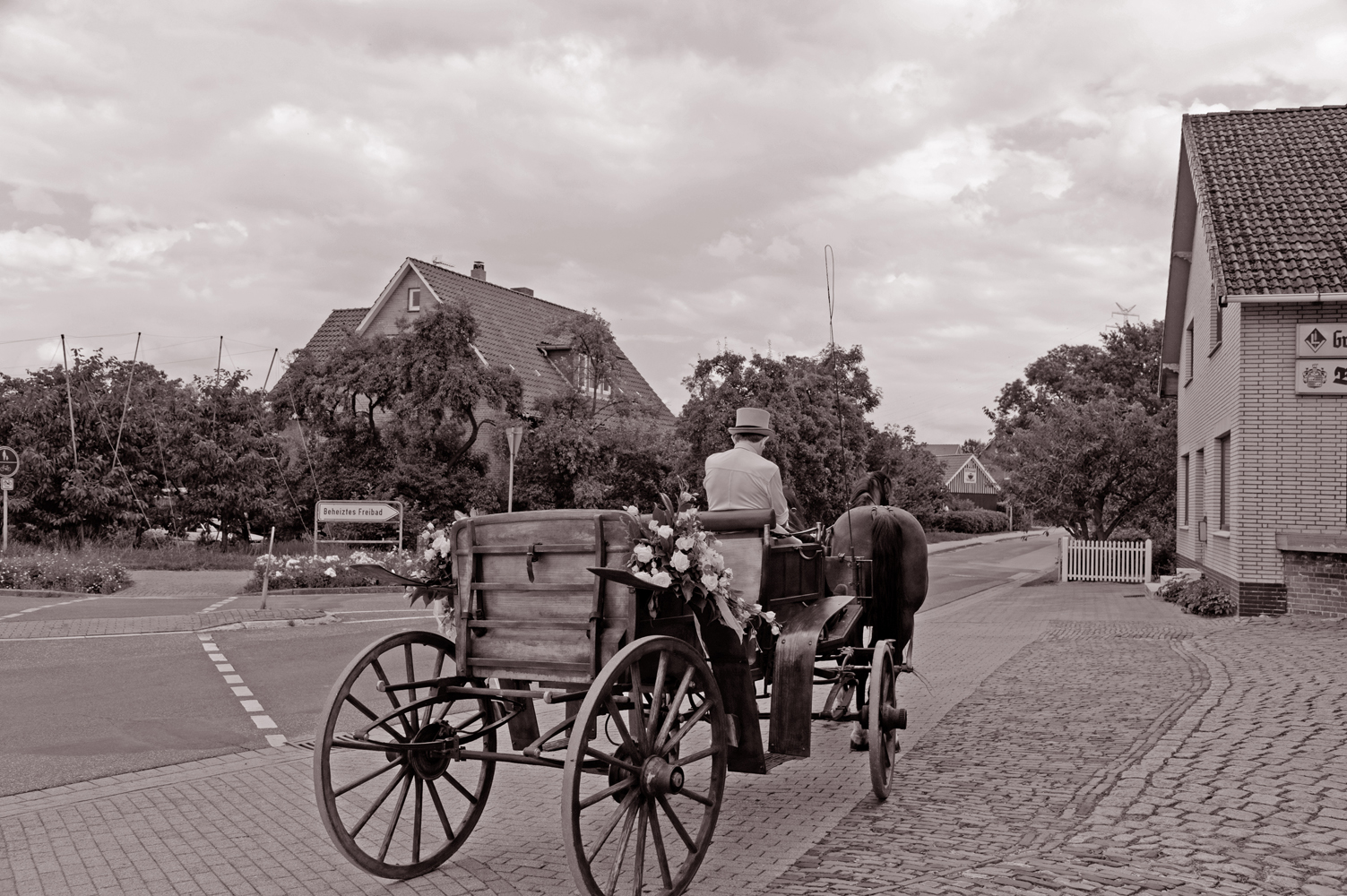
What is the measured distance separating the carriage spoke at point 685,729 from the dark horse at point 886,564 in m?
2.80

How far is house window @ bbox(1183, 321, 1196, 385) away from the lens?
894 inches

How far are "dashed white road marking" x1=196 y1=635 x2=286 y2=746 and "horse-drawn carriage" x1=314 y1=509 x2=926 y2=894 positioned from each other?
2223 mm

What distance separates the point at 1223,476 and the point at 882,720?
47.3 feet

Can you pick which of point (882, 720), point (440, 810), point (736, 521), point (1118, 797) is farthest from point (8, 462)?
point (1118, 797)

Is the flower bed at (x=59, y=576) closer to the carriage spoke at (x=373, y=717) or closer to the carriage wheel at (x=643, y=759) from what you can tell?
the carriage spoke at (x=373, y=717)

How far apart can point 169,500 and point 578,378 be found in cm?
1191

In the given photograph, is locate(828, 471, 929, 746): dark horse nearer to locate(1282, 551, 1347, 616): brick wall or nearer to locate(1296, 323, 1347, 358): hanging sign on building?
locate(1282, 551, 1347, 616): brick wall

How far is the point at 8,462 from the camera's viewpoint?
72.4 feet

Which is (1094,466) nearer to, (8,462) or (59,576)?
(59,576)

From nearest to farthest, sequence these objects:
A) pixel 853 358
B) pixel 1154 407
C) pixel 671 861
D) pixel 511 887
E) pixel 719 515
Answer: pixel 511 887, pixel 671 861, pixel 719 515, pixel 853 358, pixel 1154 407

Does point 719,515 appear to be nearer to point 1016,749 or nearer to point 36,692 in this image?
point 1016,749

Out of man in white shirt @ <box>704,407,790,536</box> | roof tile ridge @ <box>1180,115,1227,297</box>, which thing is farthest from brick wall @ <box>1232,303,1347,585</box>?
man in white shirt @ <box>704,407,790,536</box>

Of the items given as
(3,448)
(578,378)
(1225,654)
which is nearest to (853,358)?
(578,378)

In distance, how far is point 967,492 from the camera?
331ft
